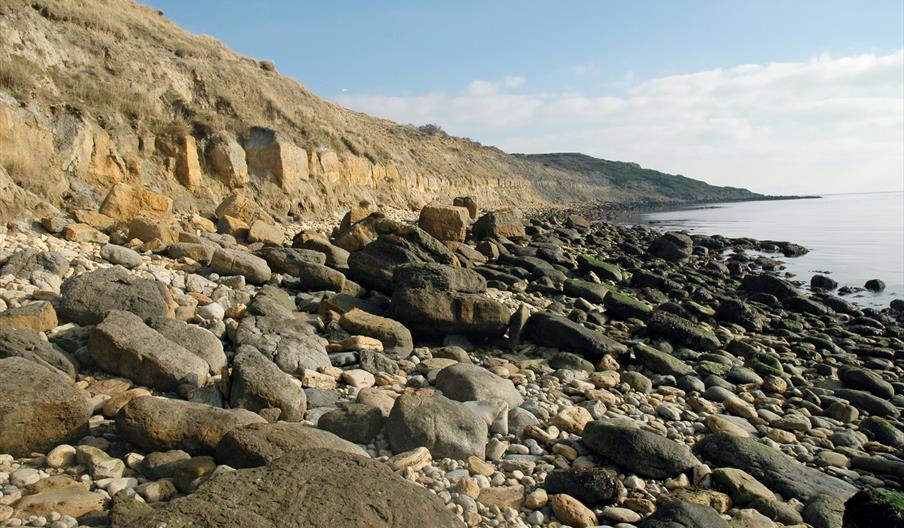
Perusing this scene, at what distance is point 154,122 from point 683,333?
1411 cm

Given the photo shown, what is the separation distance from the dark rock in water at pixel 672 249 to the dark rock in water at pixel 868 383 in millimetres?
12947

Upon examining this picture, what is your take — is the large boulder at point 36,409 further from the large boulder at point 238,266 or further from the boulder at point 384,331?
the large boulder at point 238,266

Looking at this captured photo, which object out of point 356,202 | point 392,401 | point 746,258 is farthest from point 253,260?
point 746,258

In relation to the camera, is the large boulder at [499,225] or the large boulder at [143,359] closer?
the large boulder at [143,359]

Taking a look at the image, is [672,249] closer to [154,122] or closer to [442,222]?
[442,222]

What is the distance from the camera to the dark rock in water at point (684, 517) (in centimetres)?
389

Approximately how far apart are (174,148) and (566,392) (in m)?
12.9

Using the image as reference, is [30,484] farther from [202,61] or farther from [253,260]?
[202,61]

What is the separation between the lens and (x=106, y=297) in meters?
6.16

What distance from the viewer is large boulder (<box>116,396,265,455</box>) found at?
12.8 feet

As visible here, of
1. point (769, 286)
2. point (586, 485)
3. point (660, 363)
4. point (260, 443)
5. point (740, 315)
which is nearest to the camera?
point (260, 443)

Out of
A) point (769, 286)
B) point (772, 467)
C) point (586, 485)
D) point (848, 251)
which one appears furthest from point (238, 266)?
point (848, 251)

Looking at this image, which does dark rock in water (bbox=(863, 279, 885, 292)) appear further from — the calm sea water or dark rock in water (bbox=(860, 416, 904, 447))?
dark rock in water (bbox=(860, 416, 904, 447))

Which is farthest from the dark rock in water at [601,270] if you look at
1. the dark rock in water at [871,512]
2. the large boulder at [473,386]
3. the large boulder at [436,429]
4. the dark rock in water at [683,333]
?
the dark rock in water at [871,512]
